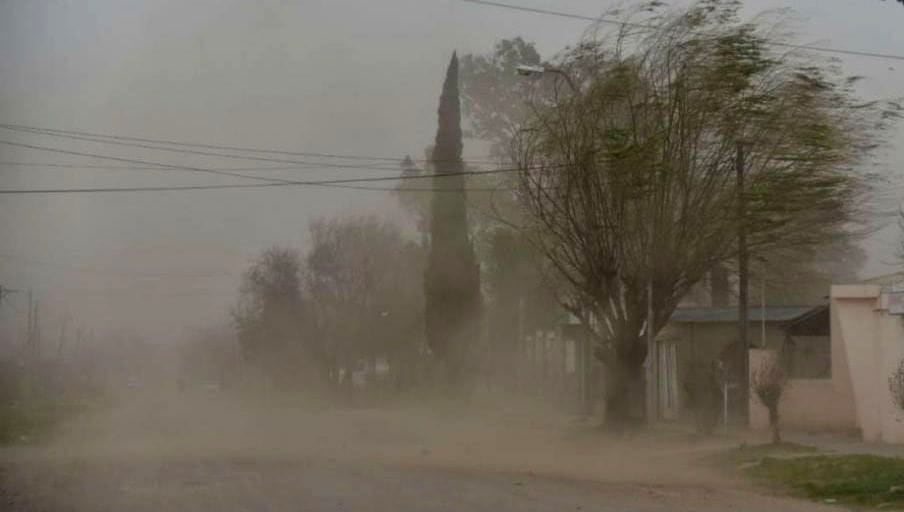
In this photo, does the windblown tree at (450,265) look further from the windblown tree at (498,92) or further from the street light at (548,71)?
the street light at (548,71)

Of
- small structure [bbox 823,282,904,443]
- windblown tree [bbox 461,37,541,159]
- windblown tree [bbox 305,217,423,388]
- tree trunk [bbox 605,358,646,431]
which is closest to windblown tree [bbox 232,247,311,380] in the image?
windblown tree [bbox 305,217,423,388]

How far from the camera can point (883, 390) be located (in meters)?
24.1

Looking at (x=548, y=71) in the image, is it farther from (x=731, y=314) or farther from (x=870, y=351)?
(x=731, y=314)

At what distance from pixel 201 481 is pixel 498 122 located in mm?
16858

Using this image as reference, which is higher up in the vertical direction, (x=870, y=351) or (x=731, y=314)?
(x=731, y=314)

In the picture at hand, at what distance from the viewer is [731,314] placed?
121 ft

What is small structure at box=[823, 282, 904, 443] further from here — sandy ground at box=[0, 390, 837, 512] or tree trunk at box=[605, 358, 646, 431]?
tree trunk at box=[605, 358, 646, 431]

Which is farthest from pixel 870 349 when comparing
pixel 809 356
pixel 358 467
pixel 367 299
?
pixel 367 299

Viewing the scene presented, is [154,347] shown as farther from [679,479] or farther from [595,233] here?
[679,479]

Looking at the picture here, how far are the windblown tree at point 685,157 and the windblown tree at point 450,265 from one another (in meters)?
6.17

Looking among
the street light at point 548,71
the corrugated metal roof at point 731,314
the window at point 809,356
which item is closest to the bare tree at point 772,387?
the window at point 809,356

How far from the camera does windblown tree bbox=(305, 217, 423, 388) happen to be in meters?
38.4

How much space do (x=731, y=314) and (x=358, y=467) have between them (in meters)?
18.4

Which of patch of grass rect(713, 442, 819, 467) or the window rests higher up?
the window
